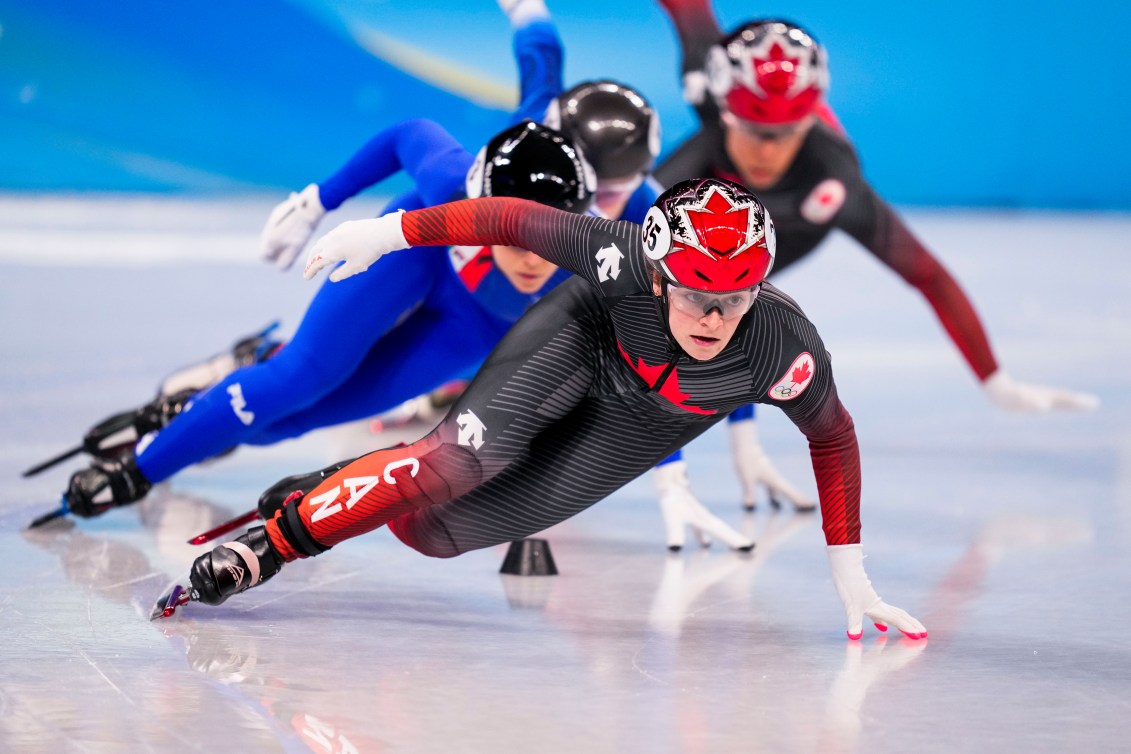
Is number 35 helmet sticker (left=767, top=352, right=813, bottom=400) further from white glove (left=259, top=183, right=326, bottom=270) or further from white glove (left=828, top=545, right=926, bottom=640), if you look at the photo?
white glove (left=259, top=183, right=326, bottom=270)

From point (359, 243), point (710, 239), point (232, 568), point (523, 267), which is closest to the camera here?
point (710, 239)

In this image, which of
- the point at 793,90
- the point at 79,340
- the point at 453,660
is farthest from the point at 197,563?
the point at 79,340

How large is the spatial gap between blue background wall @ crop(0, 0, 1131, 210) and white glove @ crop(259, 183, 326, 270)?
13876mm

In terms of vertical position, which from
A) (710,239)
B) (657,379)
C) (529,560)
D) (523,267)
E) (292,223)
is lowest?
(529,560)

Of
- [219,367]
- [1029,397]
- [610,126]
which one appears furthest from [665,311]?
[1029,397]

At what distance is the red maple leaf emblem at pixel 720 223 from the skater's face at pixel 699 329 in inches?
6.1

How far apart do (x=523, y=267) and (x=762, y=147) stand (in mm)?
1892

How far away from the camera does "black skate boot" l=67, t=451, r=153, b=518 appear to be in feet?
15.0

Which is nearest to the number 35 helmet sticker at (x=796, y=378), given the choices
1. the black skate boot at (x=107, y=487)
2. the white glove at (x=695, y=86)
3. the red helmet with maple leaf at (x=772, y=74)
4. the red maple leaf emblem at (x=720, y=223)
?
the red maple leaf emblem at (x=720, y=223)

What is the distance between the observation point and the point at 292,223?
467cm

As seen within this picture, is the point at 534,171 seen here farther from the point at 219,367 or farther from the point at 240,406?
the point at 219,367

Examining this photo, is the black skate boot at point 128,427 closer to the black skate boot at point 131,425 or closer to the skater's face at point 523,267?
the black skate boot at point 131,425

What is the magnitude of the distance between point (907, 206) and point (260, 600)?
16.8 m

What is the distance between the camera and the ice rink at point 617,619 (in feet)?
9.89
